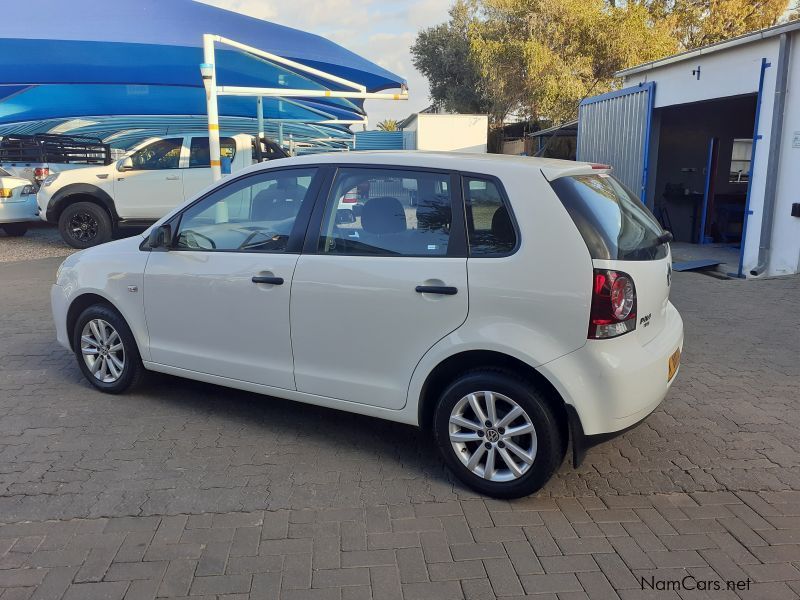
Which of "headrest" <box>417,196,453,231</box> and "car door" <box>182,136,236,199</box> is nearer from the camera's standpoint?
"headrest" <box>417,196,453,231</box>

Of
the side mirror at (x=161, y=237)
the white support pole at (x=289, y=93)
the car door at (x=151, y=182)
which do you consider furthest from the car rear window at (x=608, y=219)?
the car door at (x=151, y=182)

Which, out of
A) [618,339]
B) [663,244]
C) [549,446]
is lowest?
[549,446]

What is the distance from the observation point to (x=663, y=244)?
372 cm

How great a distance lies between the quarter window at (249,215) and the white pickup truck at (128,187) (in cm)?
883

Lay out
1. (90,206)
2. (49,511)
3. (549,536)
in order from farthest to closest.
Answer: (90,206) < (49,511) < (549,536)

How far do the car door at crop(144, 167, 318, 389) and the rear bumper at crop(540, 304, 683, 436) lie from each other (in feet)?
5.36

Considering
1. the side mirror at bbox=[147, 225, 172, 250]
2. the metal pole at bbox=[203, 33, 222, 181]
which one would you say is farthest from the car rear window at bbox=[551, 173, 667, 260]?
the metal pole at bbox=[203, 33, 222, 181]

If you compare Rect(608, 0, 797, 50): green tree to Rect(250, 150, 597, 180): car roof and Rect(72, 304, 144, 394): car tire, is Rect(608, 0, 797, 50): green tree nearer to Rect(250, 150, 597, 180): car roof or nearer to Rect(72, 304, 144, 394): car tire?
Rect(250, 150, 597, 180): car roof

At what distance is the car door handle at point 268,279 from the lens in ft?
12.4

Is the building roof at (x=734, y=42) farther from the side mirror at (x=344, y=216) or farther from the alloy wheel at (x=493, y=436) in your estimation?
the alloy wheel at (x=493, y=436)

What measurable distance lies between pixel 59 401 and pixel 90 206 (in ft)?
28.0

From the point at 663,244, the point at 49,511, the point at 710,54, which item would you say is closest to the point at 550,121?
the point at 710,54

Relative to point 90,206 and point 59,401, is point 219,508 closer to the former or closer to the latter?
point 59,401

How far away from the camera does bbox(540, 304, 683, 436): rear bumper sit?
10.0 ft
